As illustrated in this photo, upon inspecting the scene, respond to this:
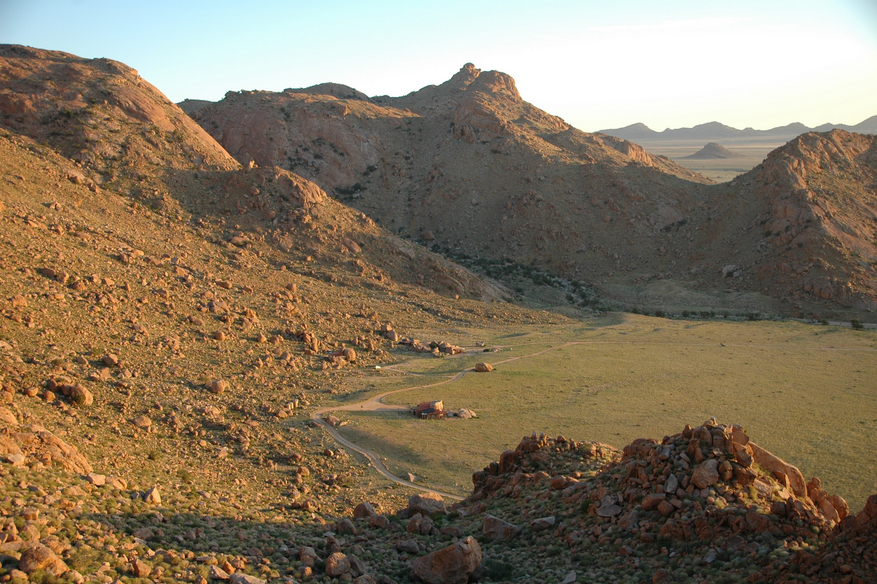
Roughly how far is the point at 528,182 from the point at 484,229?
6142 millimetres

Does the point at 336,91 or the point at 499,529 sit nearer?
the point at 499,529

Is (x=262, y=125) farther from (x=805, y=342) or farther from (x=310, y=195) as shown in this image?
(x=805, y=342)

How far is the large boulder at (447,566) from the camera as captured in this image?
8805mm

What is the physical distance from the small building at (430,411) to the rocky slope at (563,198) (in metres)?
26.4

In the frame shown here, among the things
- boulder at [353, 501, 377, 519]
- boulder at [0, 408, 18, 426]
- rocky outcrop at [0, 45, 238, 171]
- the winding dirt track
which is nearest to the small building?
the winding dirt track

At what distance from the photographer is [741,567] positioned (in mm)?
8070

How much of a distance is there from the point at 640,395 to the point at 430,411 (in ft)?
27.7

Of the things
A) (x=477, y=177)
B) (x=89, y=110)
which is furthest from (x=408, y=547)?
(x=477, y=177)

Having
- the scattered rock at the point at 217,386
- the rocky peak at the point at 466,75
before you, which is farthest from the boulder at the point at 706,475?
the rocky peak at the point at 466,75

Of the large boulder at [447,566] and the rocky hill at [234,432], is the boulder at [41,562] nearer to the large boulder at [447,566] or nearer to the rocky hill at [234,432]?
the rocky hill at [234,432]

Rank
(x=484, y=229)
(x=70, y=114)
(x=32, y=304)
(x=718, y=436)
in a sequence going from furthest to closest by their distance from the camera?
(x=484, y=229), (x=70, y=114), (x=32, y=304), (x=718, y=436)

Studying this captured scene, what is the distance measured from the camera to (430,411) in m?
19.9

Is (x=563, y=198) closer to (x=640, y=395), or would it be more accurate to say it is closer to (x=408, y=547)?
(x=640, y=395)

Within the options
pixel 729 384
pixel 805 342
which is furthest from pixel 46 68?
pixel 805 342
